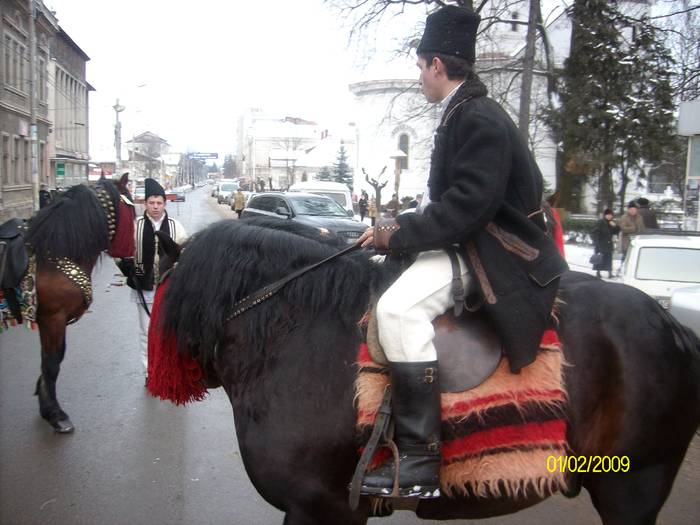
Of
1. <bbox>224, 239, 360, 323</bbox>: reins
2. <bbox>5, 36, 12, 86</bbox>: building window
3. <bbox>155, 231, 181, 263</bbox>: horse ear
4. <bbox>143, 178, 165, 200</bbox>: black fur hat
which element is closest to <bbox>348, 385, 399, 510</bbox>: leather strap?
<bbox>224, 239, 360, 323</bbox>: reins

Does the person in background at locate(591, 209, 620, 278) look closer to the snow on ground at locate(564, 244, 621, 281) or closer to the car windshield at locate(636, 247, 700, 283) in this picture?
the snow on ground at locate(564, 244, 621, 281)

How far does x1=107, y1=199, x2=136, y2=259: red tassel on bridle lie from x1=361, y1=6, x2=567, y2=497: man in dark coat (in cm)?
352

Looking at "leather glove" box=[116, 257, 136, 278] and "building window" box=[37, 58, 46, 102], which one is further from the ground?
"building window" box=[37, 58, 46, 102]

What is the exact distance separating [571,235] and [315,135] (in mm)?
98009

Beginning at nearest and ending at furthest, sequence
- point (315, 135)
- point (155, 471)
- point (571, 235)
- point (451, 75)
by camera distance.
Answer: point (451, 75) → point (155, 471) → point (571, 235) → point (315, 135)

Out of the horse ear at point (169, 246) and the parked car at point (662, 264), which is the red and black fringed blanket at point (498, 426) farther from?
the parked car at point (662, 264)

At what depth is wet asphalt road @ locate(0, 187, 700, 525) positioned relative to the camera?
3.77 m

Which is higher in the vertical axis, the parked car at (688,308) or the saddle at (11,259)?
the saddle at (11,259)

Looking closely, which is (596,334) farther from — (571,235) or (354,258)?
(571,235)

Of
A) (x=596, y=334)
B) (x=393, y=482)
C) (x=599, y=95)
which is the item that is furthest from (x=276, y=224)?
(x=599, y=95)

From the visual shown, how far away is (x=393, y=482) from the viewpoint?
7.28 feet

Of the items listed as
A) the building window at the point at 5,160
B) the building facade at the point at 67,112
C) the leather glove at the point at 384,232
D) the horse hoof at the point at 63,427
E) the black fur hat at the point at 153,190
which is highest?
the building facade at the point at 67,112

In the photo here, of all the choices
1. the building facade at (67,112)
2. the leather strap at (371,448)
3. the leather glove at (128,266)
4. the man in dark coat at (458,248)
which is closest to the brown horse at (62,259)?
the leather glove at (128,266)

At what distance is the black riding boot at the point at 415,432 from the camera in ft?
7.22
